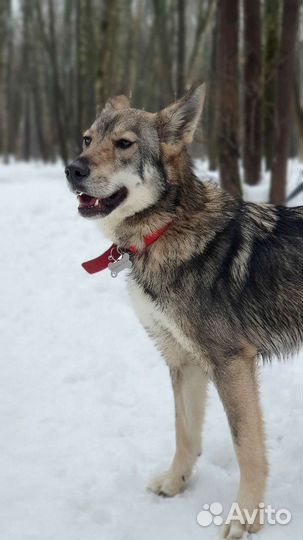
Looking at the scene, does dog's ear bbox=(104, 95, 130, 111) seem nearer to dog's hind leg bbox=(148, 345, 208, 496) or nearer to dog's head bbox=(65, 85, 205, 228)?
dog's head bbox=(65, 85, 205, 228)

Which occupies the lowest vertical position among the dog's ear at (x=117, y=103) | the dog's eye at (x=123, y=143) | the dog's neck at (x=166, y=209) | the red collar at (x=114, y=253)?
the red collar at (x=114, y=253)

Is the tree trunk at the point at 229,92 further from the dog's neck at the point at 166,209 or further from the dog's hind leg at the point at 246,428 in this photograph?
the dog's hind leg at the point at 246,428

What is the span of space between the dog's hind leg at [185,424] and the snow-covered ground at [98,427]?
0.09 meters

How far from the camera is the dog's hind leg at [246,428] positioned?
9.79 feet

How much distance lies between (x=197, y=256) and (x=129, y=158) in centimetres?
61

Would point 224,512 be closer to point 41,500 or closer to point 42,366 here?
point 41,500

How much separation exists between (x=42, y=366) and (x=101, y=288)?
1.72 m

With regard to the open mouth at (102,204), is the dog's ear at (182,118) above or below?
above

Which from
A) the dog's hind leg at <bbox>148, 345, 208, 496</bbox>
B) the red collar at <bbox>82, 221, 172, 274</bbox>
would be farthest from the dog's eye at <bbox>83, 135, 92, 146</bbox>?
the dog's hind leg at <bbox>148, 345, 208, 496</bbox>

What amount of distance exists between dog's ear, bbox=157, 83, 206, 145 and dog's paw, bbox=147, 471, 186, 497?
190 cm

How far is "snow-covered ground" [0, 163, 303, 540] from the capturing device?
10.5 feet

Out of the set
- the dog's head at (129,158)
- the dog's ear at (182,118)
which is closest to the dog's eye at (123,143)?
the dog's head at (129,158)

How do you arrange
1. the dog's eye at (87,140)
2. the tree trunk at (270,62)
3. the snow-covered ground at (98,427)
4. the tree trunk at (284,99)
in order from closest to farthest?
1. the snow-covered ground at (98,427)
2. the dog's eye at (87,140)
3. the tree trunk at (284,99)
4. the tree trunk at (270,62)

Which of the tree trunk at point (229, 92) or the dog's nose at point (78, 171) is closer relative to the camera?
the dog's nose at point (78, 171)
